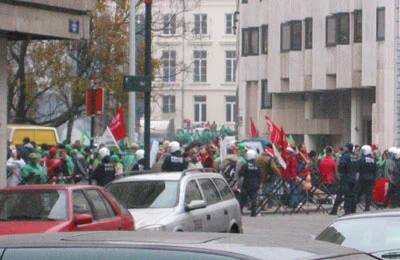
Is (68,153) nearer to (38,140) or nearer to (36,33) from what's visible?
(38,140)

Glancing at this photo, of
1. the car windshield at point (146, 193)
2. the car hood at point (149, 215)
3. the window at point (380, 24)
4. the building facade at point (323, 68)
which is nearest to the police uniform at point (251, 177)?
the car windshield at point (146, 193)

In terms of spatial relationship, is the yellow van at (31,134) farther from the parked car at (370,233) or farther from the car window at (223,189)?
the parked car at (370,233)

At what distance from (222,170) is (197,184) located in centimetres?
1152

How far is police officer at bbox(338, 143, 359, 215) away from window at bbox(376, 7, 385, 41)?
20857 millimetres

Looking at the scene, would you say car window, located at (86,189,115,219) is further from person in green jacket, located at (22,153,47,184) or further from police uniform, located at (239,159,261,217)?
police uniform, located at (239,159,261,217)

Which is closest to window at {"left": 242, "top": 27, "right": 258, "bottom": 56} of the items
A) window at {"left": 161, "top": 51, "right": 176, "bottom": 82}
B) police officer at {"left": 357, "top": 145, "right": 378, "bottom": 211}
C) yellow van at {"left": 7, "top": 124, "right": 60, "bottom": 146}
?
window at {"left": 161, "top": 51, "right": 176, "bottom": 82}

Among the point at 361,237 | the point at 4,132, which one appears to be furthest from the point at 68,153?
the point at 361,237

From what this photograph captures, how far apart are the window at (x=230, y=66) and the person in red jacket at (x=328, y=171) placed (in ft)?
195

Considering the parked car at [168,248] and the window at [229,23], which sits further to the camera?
the window at [229,23]

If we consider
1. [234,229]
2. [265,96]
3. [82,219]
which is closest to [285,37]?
[265,96]

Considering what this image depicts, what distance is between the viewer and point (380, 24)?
46531 millimetres

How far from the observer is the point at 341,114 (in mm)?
52062

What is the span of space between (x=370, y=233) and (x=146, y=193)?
669cm

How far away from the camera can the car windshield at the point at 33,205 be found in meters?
12.7
